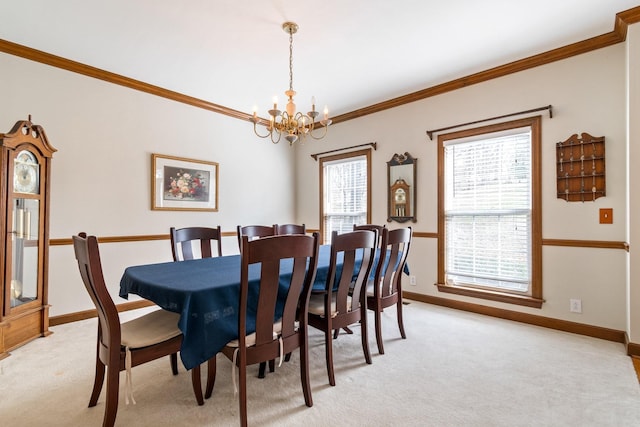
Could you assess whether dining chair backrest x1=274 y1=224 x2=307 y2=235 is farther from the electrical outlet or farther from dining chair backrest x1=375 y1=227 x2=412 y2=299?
the electrical outlet

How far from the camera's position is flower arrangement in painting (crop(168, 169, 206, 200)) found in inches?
157

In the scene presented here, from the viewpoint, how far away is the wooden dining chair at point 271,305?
5.09ft

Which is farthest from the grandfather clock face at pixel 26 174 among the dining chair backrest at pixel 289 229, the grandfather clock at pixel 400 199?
the grandfather clock at pixel 400 199

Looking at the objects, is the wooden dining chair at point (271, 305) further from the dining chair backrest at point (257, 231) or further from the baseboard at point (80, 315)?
the baseboard at point (80, 315)

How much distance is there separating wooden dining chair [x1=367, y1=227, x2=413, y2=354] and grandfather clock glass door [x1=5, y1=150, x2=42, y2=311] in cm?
289

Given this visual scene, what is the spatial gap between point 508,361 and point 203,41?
363 cm

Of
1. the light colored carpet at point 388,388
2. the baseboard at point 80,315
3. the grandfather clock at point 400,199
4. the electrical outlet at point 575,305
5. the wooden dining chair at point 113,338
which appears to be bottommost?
the light colored carpet at point 388,388

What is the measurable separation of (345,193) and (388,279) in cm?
244

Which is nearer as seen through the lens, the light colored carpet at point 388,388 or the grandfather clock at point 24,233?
the light colored carpet at point 388,388

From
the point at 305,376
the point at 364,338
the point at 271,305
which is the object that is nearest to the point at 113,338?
the point at 271,305

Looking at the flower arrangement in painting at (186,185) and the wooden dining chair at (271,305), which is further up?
the flower arrangement in painting at (186,185)

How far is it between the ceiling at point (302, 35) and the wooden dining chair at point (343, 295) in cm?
175

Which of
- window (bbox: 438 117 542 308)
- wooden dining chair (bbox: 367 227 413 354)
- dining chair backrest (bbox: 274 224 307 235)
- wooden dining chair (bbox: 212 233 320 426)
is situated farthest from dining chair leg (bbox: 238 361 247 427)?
window (bbox: 438 117 542 308)

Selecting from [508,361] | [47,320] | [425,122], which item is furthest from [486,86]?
[47,320]
